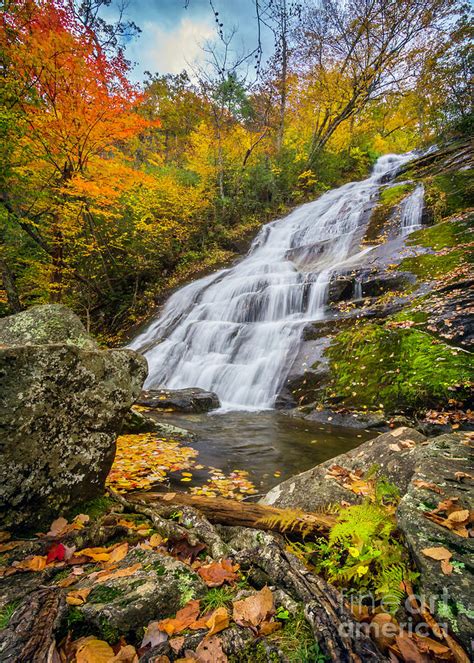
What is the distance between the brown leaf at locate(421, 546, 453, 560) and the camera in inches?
58.8

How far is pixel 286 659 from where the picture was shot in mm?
1178

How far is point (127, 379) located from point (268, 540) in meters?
1.81

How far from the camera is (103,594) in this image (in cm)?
A: 151

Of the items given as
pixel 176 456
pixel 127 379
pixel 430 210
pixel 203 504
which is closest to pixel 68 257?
pixel 176 456

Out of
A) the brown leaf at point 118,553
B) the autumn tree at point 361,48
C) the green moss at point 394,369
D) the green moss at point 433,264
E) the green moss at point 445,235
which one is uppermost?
the autumn tree at point 361,48

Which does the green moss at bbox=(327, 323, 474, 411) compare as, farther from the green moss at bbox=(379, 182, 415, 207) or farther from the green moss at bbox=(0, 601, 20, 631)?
the green moss at bbox=(379, 182, 415, 207)

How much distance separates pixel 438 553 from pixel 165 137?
34.8 m

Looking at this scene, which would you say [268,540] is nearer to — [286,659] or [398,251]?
[286,659]

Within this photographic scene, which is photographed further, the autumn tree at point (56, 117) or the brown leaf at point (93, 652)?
the autumn tree at point (56, 117)

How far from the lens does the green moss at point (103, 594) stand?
57.8 inches

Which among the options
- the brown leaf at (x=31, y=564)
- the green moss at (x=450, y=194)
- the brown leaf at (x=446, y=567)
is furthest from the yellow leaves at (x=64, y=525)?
the green moss at (x=450, y=194)

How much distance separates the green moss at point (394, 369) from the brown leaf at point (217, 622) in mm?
5862

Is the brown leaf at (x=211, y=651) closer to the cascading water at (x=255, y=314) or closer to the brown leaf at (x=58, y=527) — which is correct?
the brown leaf at (x=58, y=527)

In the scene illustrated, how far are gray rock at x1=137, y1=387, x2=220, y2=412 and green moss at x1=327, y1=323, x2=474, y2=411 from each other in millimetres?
3071
